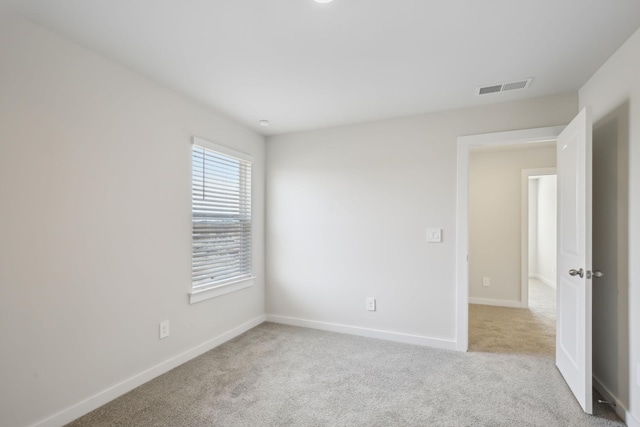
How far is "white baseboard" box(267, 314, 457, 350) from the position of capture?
318cm

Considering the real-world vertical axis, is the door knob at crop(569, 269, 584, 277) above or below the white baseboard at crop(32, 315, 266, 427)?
above

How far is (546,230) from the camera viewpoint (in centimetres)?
681

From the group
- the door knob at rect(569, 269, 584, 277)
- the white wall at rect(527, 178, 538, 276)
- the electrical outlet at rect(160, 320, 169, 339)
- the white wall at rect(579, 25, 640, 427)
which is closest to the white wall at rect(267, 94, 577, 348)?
the white wall at rect(579, 25, 640, 427)

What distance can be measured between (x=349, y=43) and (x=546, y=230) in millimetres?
6817

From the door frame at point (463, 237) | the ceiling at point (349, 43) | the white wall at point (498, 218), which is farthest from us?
the white wall at point (498, 218)

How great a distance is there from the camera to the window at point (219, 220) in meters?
3.00

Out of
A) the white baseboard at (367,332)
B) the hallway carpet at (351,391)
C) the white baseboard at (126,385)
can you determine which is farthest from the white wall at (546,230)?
the white baseboard at (126,385)

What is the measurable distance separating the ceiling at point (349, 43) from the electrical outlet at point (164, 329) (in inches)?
76.6

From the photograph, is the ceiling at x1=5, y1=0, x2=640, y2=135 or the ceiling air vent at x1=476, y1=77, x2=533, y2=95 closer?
the ceiling at x1=5, y1=0, x2=640, y2=135

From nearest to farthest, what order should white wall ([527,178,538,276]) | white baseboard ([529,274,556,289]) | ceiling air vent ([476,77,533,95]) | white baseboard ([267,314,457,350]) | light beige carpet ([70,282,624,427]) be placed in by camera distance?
light beige carpet ([70,282,624,427])
ceiling air vent ([476,77,533,95])
white baseboard ([267,314,457,350])
white baseboard ([529,274,556,289])
white wall ([527,178,538,276])

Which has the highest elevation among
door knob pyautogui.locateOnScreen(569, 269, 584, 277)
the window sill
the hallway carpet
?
door knob pyautogui.locateOnScreen(569, 269, 584, 277)

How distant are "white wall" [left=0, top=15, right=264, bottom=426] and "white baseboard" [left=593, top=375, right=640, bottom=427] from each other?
315 centimetres

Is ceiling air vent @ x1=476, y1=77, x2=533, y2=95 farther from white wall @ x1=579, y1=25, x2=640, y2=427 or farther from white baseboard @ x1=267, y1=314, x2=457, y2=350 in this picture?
white baseboard @ x1=267, y1=314, x2=457, y2=350

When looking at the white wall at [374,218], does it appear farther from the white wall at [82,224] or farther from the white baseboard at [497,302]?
the white baseboard at [497,302]
